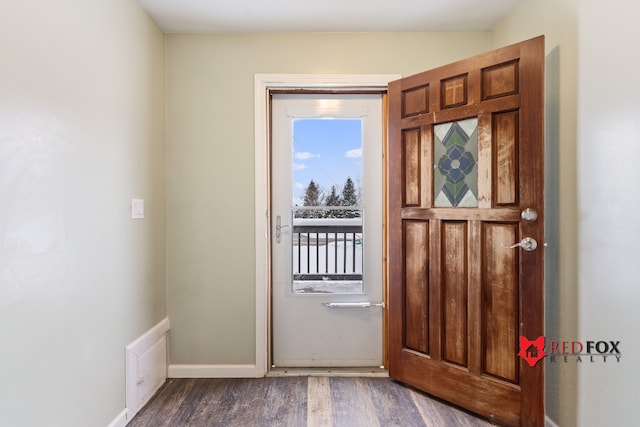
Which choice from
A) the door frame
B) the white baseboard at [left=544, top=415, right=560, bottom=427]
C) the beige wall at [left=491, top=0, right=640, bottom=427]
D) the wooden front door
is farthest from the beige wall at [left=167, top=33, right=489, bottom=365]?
the white baseboard at [left=544, top=415, right=560, bottom=427]

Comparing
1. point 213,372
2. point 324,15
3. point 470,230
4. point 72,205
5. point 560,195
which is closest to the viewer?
point 72,205

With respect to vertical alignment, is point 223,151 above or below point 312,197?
above

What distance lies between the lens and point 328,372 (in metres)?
2.47

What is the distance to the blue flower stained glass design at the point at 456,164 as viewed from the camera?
1980 mm

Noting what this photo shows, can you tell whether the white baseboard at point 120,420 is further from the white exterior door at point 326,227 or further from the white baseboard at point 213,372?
the white exterior door at point 326,227

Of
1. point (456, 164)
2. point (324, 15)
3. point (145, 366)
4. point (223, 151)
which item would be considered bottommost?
point (145, 366)

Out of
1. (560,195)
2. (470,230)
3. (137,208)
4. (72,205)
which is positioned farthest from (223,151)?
(560,195)

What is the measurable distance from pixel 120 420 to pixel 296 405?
3.09ft

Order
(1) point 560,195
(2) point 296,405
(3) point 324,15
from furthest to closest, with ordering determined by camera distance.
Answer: (3) point 324,15, (2) point 296,405, (1) point 560,195

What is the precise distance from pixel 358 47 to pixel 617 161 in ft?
5.44

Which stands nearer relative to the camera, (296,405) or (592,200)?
(592,200)

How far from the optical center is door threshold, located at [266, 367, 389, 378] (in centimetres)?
243

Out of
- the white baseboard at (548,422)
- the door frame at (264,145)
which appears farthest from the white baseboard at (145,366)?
the white baseboard at (548,422)

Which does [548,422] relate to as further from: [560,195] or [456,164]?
[456,164]
